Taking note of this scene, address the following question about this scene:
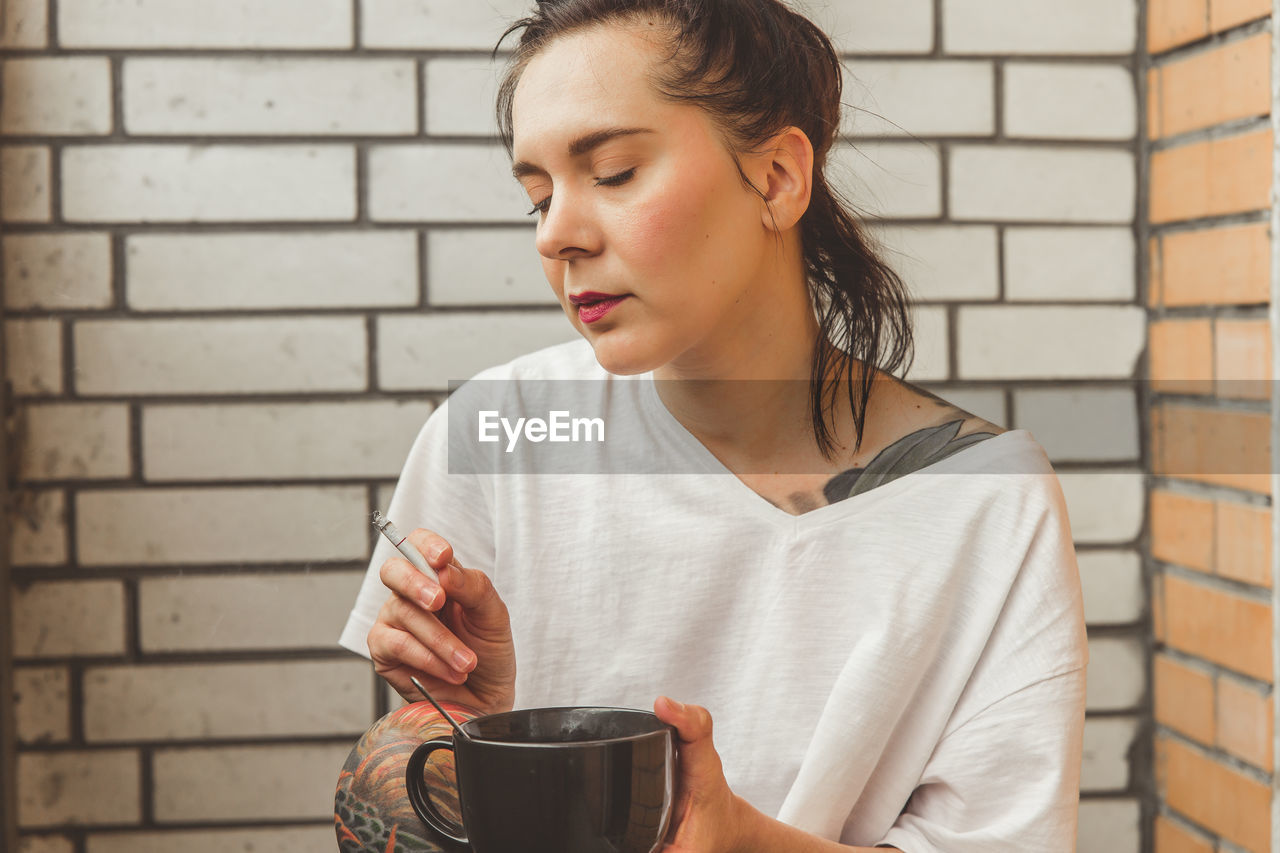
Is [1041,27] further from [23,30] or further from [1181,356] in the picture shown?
[23,30]

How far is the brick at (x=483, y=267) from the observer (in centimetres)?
139

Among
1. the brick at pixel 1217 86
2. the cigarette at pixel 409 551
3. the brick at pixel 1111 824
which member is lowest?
the brick at pixel 1111 824

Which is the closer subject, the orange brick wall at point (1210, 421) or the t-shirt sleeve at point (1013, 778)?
the t-shirt sleeve at point (1013, 778)

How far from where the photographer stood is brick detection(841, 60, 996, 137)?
4.63 ft

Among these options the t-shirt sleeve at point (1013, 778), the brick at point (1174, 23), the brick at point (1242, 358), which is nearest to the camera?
the t-shirt sleeve at point (1013, 778)

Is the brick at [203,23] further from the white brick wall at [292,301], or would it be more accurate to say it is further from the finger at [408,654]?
the finger at [408,654]

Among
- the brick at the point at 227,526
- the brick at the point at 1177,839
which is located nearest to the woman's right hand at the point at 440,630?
the brick at the point at 227,526

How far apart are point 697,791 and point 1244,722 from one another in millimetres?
938

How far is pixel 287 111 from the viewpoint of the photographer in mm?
1368

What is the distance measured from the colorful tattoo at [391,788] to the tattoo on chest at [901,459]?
419 mm

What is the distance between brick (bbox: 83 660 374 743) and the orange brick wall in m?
1.04

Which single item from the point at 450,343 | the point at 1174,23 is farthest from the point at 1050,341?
the point at 450,343

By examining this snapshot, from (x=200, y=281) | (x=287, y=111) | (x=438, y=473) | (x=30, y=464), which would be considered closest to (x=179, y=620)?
(x=30, y=464)

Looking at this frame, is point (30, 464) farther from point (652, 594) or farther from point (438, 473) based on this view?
point (652, 594)
